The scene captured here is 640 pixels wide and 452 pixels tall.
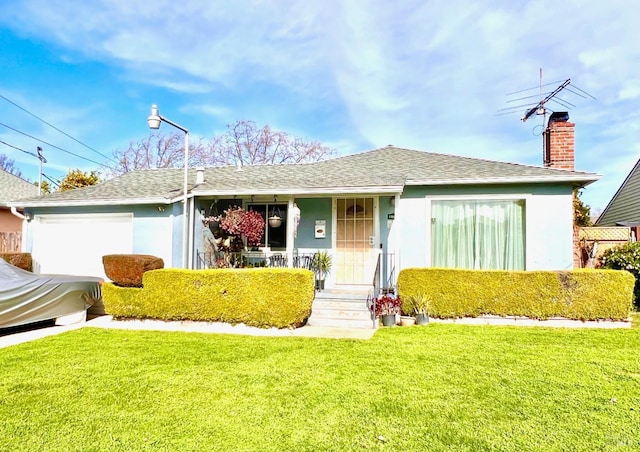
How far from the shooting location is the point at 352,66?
1450cm

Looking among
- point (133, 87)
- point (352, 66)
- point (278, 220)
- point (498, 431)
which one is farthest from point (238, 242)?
point (133, 87)

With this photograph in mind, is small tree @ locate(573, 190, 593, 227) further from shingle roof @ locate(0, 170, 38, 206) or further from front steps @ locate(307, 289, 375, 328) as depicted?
shingle roof @ locate(0, 170, 38, 206)

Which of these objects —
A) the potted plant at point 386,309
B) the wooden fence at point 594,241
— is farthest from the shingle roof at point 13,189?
the wooden fence at point 594,241

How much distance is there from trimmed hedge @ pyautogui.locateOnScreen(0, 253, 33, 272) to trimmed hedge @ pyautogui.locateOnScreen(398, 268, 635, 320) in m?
9.80

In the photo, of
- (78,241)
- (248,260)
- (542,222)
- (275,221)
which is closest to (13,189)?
(78,241)

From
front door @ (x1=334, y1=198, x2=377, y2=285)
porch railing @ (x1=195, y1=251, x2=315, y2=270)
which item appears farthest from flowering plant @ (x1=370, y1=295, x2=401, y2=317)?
Answer: porch railing @ (x1=195, y1=251, x2=315, y2=270)

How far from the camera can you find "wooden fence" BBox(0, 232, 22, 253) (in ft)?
44.8

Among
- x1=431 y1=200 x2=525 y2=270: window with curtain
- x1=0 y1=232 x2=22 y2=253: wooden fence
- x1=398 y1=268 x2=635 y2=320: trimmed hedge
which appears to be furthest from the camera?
x1=0 y1=232 x2=22 y2=253: wooden fence

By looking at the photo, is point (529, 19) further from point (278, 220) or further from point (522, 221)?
point (278, 220)

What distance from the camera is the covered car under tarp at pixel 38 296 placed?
7062mm

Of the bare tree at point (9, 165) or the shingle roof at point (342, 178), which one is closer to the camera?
the shingle roof at point (342, 178)

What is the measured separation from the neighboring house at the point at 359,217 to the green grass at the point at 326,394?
2.89 metres

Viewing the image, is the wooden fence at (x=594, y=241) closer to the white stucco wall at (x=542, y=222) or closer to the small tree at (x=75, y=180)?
the white stucco wall at (x=542, y=222)

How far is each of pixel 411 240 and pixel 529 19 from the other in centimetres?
693
